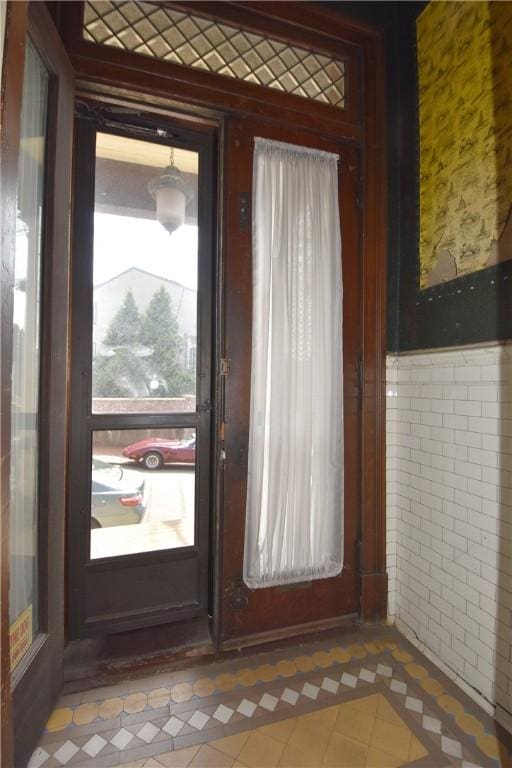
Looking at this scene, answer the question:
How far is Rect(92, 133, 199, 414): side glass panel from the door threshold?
110 centimetres

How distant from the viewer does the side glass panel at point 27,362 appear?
136 centimetres

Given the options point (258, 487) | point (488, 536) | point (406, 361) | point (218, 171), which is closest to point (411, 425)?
point (406, 361)

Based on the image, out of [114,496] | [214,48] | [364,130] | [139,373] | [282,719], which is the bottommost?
[282,719]

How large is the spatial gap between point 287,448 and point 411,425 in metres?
0.67

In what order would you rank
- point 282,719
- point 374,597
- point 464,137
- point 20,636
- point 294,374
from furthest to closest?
point 374,597 < point 294,374 < point 464,137 < point 282,719 < point 20,636

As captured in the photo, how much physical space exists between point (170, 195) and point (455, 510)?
6.63ft

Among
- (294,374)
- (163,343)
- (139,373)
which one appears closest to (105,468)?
(139,373)

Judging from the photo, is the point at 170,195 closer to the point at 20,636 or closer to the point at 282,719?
the point at 20,636

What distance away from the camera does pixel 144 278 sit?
193cm

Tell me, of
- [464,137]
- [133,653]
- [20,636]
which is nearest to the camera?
[20,636]

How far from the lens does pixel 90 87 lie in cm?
169

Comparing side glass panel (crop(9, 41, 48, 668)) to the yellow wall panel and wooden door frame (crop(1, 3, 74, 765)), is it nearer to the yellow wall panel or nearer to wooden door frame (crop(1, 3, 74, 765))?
wooden door frame (crop(1, 3, 74, 765))

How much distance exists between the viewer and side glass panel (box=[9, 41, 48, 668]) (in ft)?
4.45

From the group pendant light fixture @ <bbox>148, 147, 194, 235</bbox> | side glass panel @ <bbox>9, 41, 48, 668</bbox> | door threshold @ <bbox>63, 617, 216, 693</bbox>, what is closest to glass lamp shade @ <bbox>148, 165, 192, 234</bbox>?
pendant light fixture @ <bbox>148, 147, 194, 235</bbox>
